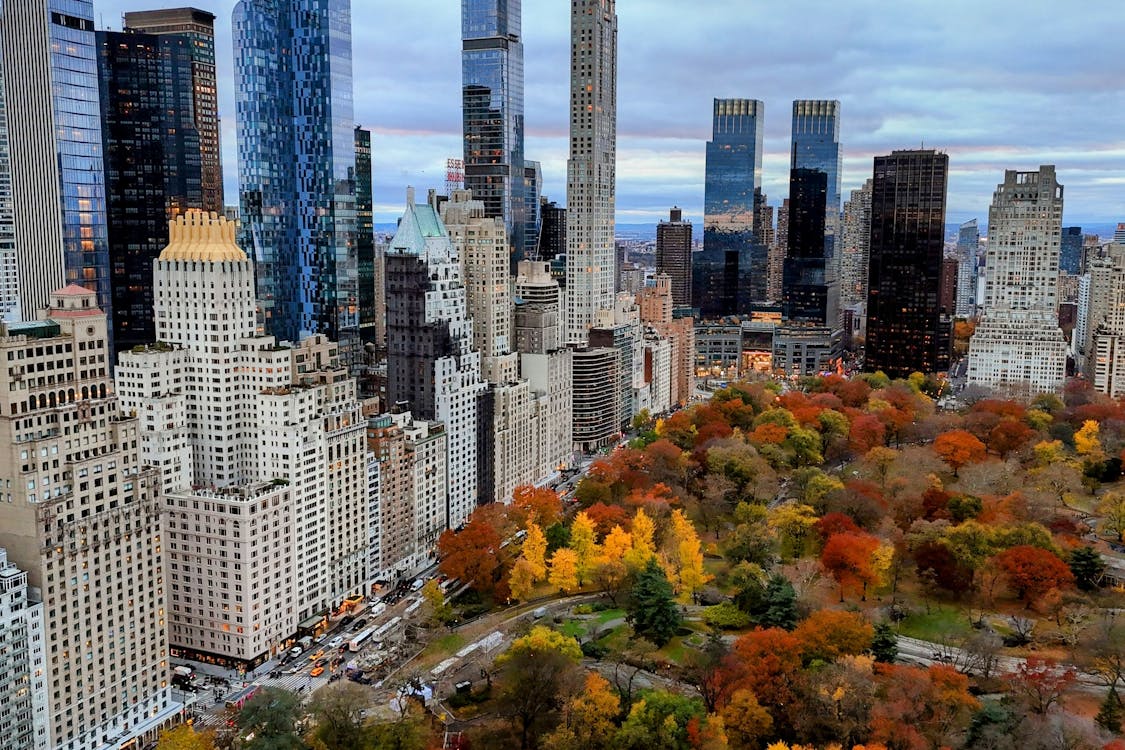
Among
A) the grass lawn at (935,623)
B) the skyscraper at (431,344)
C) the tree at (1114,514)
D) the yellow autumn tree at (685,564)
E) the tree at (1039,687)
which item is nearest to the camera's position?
the tree at (1039,687)

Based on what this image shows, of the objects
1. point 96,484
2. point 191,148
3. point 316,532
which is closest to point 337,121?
point 191,148

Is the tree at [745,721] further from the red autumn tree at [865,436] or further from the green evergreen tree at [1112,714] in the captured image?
the red autumn tree at [865,436]

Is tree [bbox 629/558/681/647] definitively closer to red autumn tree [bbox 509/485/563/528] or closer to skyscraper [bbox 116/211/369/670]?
red autumn tree [bbox 509/485/563/528]

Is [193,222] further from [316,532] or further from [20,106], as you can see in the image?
[20,106]

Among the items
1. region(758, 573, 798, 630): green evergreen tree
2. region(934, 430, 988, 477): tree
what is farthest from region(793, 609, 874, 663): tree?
region(934, 430, 988, 477): tree

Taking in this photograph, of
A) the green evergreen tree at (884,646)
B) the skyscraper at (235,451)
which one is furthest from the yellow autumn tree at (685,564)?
the skyscraper at (235,451)

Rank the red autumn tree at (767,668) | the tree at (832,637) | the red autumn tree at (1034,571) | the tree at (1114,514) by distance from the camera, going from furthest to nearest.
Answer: the tree at (1114,514), the red autumn tree at (1034,571), the tree at (832,637), the red autumn tree at (767,668)
